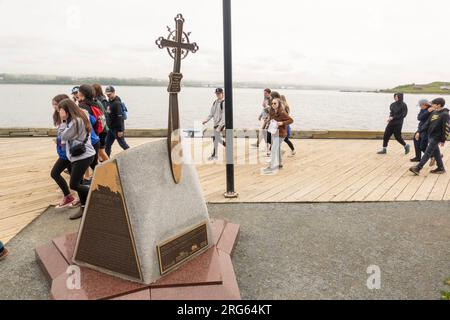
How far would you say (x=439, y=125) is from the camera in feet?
24.4

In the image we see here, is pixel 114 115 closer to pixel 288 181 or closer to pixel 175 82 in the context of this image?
pixel 288 181

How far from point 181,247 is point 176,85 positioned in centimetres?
169

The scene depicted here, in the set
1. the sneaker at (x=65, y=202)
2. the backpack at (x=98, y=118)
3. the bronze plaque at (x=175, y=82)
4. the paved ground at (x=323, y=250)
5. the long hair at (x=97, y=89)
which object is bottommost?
the paved ground at (x=323, y=250)

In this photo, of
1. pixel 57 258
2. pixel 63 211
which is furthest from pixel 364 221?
pixel 63 211

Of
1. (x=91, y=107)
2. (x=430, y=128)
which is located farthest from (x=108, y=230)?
(x=430, y=128)

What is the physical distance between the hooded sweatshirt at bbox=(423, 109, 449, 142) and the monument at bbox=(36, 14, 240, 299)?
20.0ft

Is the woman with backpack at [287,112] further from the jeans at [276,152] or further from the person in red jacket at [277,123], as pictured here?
the jeans at [276,152]

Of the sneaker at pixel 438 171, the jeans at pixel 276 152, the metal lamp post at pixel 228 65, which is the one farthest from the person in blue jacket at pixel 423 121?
the metal lamp post at pixel 228 65

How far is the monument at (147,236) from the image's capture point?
10.7 ft

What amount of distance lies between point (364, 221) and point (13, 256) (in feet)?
15.4

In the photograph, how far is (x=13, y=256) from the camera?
13.4 ft

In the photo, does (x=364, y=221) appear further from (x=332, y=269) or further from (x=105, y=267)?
(x=105, y=267)

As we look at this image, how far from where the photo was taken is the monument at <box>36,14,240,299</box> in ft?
10.7
